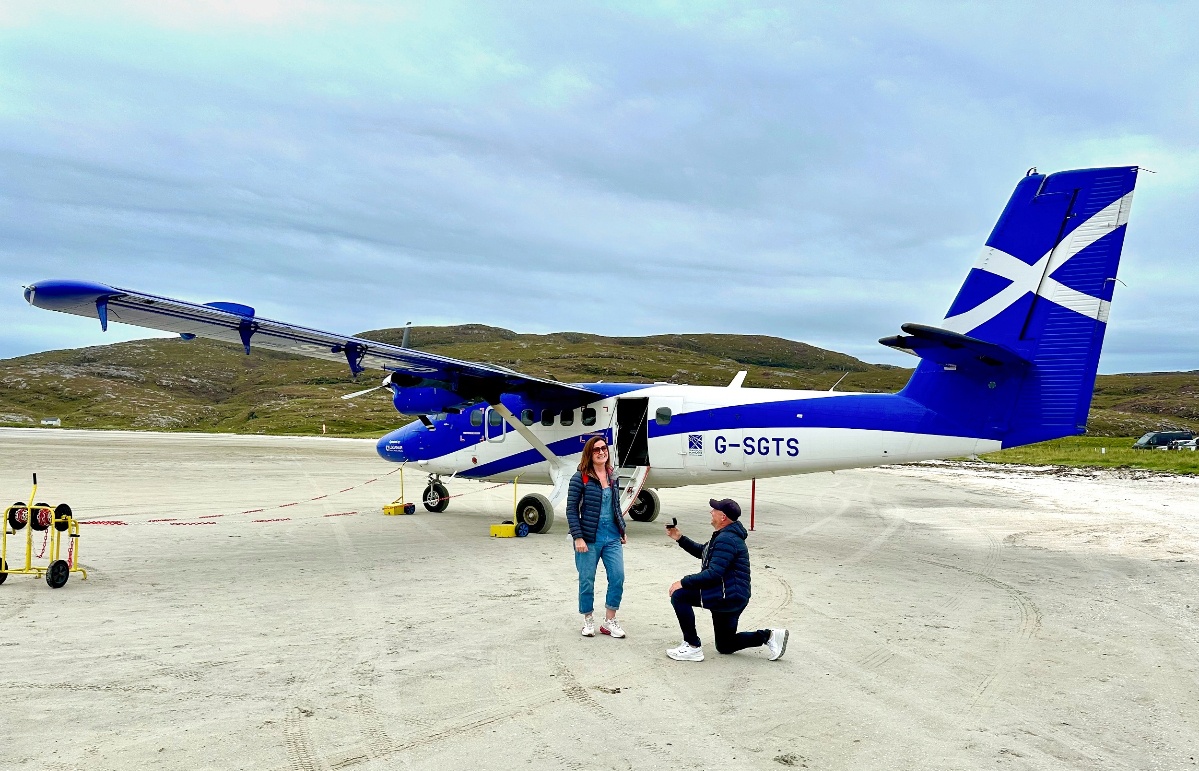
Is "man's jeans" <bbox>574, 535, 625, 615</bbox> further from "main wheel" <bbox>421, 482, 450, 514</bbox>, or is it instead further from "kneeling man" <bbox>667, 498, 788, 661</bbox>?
"main wheel" <bbox>421, 482, 450, 514</bbox>

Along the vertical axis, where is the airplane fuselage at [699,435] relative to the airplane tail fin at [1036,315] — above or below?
below

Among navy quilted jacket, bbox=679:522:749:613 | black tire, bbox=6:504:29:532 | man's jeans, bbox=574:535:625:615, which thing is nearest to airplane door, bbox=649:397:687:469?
man's jeans, bbox=574:535:625:615

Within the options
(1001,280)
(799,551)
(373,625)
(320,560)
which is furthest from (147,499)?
(1001,280)

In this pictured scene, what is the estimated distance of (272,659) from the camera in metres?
6.89

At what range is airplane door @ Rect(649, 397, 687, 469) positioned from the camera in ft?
50.6

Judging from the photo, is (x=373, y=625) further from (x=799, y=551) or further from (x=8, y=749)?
(x=799, y=551)

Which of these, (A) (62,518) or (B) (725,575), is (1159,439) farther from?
(A) (62,518)

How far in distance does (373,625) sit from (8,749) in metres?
3.58

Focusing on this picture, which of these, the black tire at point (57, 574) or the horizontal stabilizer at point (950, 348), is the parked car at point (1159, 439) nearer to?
the horizontal stabilizer at point (950, 348)

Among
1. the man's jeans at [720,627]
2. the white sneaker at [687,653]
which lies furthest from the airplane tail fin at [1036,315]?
the white sneaker at [687,653]

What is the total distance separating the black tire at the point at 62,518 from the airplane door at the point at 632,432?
9.51m

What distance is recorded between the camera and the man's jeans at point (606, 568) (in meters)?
7.66

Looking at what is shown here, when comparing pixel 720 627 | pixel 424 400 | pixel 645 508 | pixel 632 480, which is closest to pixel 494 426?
pixel 424 400

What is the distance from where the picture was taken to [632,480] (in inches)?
600
